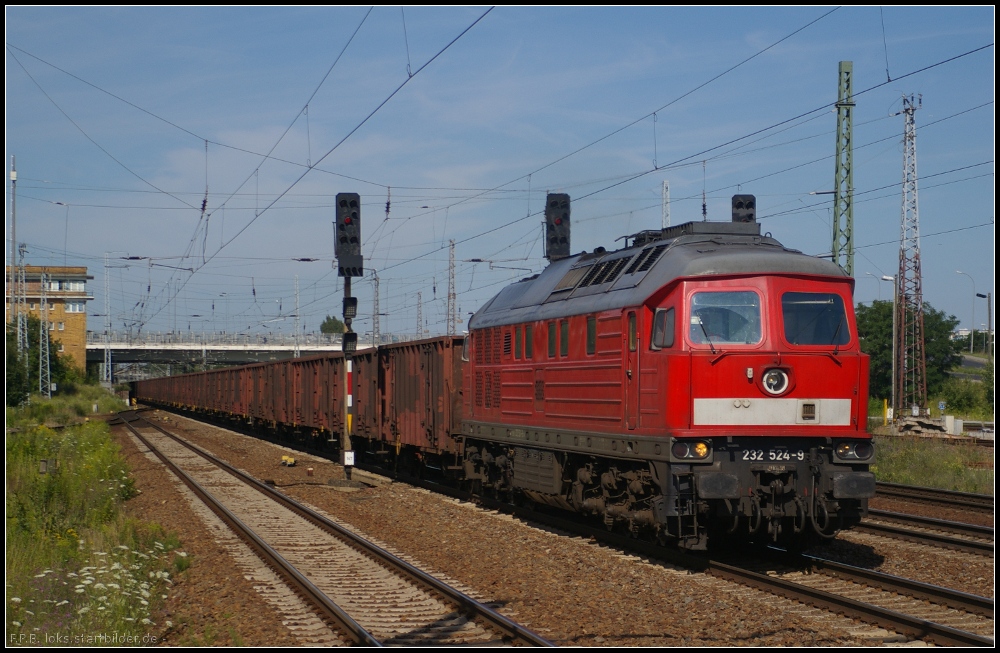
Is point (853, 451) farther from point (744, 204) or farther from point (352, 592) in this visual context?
point (744, 204)

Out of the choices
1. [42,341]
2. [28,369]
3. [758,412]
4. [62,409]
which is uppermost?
[42,341]

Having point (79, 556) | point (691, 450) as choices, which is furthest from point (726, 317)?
point (79, 556)

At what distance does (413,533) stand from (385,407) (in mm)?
11926

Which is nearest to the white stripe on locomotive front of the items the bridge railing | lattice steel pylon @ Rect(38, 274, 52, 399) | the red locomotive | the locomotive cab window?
the red locomotive

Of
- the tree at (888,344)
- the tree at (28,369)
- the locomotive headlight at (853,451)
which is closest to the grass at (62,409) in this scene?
the tree at (28,369)

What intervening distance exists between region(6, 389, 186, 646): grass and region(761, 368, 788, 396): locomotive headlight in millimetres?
7510

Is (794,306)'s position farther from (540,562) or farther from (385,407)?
(385,407)

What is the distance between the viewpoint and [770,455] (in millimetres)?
12242

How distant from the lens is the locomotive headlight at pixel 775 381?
12328 millimetres

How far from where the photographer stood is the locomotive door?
13180 mm

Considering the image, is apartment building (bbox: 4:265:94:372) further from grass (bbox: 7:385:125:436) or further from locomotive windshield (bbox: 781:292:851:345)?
locomotive windshield (bbox: 781:292:851:345)

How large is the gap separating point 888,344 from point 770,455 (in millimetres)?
50813

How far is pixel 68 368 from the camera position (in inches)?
3418

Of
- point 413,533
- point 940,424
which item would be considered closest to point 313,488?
point 413,533
